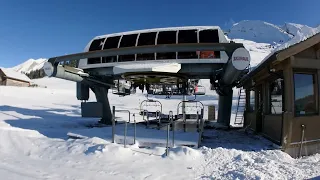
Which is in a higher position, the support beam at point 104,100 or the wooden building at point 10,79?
the wooden building at point 10,79

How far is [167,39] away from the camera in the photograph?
13.1m

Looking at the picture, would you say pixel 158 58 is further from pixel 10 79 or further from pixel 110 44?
pixel 10 79

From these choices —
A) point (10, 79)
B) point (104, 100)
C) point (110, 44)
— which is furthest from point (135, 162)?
point (10, 79)

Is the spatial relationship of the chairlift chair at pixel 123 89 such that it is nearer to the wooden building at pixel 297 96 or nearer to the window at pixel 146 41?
the window at pixel 146 41

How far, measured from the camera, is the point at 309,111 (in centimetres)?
966

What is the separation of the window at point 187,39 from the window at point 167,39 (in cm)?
26

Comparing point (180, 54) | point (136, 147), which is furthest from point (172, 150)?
point (180, 54)

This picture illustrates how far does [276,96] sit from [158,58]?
4.85 m

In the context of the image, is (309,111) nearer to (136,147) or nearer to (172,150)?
(172,150)

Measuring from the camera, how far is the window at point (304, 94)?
30.8 ft

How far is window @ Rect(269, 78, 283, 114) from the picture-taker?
1018 centimetres

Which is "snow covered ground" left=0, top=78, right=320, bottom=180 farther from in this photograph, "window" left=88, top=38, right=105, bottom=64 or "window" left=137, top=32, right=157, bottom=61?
"window" left=88, top=38, right=105, bottom=64

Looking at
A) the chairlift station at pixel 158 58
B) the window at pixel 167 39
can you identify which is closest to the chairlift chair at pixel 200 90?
the chairlift station at pixel 158 58

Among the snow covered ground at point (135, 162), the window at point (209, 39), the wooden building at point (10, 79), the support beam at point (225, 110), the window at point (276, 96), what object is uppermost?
the wooden building at point (10, 79)
